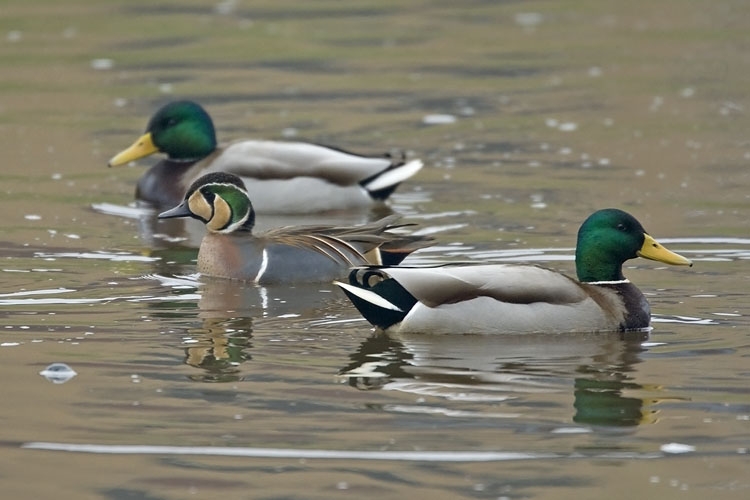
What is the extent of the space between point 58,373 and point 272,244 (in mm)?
2619

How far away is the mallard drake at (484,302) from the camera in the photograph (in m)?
8.42

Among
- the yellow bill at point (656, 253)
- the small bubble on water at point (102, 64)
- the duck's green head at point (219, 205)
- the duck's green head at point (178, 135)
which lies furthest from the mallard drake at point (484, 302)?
the small bubble on water at point (102, 64)

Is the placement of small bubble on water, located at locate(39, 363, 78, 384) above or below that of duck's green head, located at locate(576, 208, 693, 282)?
below

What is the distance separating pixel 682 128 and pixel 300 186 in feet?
13.8

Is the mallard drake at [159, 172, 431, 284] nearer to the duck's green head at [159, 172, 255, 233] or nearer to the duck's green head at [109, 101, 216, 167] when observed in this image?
the duck's green head at [159, 172, 255, 233]

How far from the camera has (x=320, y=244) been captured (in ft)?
33.5

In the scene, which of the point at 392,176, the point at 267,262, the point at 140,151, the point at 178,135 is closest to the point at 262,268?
the point at 267,262

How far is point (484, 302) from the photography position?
27.7ft

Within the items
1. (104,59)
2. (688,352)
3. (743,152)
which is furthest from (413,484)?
(104,59)

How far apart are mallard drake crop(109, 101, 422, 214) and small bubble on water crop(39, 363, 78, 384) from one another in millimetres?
5093

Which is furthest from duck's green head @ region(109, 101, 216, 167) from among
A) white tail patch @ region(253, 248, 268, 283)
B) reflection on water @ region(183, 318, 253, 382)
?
reflection on water @ region(183, 318, 253, 382)

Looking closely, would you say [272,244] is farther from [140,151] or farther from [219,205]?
[140,151]

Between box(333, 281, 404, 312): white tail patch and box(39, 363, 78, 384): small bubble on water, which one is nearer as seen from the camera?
box(39, 363, 78, 384): small bubble on water

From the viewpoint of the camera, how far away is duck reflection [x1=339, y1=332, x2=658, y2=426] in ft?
24.1
